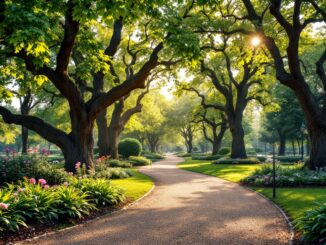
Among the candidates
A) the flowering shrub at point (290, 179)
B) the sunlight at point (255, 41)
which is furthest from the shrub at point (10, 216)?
the sunlight at point (255, 41)

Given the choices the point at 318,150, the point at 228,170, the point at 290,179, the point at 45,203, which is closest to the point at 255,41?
the point at 318,150

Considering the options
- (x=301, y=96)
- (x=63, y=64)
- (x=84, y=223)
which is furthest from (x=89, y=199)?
(x=301, y=96)

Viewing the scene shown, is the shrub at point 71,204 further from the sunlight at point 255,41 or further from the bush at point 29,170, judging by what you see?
the sunlight at point 255,41

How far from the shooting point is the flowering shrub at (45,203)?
8.10m

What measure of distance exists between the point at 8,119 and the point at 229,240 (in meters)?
15.3

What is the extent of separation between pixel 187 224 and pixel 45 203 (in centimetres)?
391

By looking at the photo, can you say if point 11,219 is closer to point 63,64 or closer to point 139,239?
point 139,239

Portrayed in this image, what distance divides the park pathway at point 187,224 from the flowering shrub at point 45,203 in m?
0.71

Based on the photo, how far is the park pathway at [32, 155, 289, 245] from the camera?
25.7 ft

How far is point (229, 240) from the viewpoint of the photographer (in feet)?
25.6

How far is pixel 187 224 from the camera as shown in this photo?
9.23 m

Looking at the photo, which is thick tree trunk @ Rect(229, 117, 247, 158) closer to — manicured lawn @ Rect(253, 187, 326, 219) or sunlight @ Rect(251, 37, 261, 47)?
sunlight @ Rect(251, 37, 261, 47)

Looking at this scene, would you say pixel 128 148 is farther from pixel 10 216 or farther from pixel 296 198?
pixel 10 216

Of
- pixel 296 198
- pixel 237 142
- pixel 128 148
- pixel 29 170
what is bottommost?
pixel 296 198
